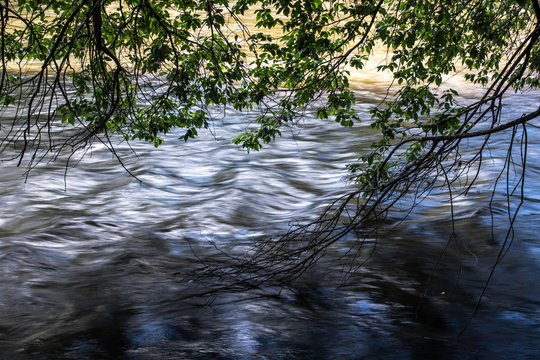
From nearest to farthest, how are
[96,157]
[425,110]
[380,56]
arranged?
1. [425,110]
2. [96,157]
3. [380,56]

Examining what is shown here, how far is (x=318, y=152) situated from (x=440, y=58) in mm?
7486

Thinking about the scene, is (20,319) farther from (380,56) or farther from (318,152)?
(380,56)

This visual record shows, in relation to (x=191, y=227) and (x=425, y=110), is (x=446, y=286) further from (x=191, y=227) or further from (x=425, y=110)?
(x=191, y=227)

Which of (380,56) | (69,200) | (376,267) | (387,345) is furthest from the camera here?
(380,56)

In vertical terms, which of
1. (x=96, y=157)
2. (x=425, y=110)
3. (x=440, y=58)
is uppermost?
(x=440, y=58)

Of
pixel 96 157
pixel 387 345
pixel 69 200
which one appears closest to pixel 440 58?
pixel 387 345

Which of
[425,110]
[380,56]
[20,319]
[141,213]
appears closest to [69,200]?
[141,213]

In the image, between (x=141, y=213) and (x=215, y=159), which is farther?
(x=215, y=159)

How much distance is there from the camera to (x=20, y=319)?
575cm

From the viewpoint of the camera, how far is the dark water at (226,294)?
528 centimetres

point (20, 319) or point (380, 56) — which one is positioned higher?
point (380, 56)

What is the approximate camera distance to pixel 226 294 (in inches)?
247

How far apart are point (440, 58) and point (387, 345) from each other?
325 centimetres

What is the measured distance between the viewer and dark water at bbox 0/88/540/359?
5.28m
